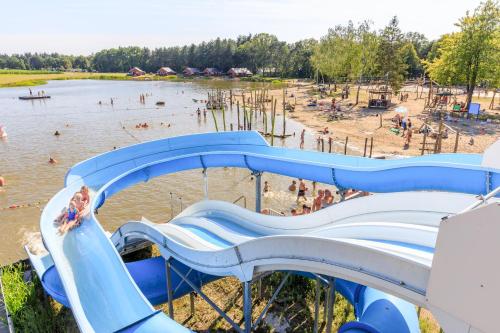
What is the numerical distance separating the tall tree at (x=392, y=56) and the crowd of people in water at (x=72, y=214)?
136ft

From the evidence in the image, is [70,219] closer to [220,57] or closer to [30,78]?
[220,57]

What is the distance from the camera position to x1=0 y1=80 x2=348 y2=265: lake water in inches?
723

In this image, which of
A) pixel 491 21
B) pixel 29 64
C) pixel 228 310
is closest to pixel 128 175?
pixel 228 310

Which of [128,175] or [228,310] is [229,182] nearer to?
[128,175]

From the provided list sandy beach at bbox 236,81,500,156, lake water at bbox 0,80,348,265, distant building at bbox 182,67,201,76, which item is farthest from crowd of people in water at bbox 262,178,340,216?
distant building at bbox 182,67,201,76

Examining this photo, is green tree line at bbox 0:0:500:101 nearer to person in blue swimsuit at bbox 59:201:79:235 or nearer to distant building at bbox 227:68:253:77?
distant building at bbox 227:68:253:77

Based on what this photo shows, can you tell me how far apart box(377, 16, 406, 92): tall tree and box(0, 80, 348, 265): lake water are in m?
15.7

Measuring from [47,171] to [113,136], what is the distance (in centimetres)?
1106

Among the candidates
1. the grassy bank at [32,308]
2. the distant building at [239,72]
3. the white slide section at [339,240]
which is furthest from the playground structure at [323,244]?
the distant building at [239,72]

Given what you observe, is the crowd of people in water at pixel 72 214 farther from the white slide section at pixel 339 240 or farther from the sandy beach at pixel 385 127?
the sandy beach at pixel 385 127

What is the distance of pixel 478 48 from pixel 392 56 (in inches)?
450

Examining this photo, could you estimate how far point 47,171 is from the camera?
82.4 feet

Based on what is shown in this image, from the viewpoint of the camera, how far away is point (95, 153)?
29.5 m

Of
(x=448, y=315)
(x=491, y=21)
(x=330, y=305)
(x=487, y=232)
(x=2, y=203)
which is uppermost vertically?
(x=491, y=21)
